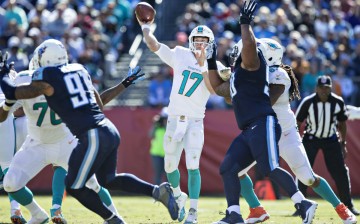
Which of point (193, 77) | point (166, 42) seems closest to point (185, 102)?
point (193, 77)

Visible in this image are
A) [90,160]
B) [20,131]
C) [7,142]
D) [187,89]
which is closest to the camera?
[90,160]

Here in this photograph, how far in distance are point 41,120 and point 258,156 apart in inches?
84.2

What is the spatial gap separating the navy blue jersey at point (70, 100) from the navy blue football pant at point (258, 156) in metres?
1.27

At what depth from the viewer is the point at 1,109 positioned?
827 centimetres

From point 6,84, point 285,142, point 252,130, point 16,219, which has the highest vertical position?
point 6,84

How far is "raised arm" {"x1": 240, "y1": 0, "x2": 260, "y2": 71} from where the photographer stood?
7781 mm

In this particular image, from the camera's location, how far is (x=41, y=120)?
852 cm

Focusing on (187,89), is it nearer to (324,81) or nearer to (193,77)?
(193,77)

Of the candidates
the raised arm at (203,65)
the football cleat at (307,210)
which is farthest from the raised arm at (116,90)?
the football cleat at (307,210)

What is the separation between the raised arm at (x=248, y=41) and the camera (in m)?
7.78

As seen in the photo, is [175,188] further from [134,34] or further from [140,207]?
[134,34]

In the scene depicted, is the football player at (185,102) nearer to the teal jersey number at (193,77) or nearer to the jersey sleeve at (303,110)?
the teal jersey number at (193,77)

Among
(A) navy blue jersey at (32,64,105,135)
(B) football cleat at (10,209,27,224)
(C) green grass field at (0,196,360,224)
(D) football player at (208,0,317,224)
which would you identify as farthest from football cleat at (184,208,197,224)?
(A) navy blue jersey at (32,64,105,135)

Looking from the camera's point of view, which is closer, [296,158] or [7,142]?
[296,158]
